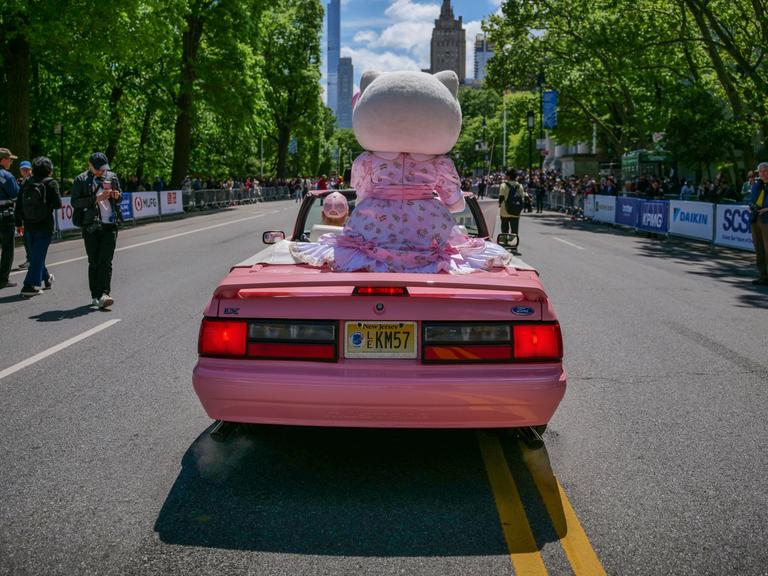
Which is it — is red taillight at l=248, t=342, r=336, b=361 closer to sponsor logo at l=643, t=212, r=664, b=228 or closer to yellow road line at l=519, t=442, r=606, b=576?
yellow road line at l=519, t=442, r=606, b=576

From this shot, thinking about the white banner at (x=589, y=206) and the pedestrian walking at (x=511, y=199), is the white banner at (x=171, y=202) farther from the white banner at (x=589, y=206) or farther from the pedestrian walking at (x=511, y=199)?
the pedestrian walking at (x=511, y=199)

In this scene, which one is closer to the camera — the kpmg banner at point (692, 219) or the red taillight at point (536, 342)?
the red taillight at point (536, 342)

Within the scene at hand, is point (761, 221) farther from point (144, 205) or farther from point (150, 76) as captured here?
point (150, 76)

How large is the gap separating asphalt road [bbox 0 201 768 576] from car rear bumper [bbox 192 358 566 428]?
39 centimetres

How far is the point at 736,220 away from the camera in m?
20.2

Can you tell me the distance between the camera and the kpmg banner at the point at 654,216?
24406 mm

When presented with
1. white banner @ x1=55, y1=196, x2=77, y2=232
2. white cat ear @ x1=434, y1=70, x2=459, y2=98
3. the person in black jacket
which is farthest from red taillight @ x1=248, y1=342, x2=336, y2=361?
white banner @ x1=55, y1=196, x2=77, y2=232

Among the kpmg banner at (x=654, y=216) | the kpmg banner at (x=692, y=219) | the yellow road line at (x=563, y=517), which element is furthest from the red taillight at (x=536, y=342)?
the kpmg banner at (x=654, y=216)

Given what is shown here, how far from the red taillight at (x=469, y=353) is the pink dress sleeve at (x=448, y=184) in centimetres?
147

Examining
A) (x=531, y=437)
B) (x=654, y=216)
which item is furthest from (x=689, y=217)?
(x=531, y=437)

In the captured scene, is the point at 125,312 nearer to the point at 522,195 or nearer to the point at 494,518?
the point at 494,518

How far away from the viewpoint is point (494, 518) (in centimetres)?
373

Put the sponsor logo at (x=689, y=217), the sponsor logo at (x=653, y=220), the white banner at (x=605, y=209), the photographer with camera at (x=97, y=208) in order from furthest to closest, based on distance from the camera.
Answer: the white banner at (x=605, y=209)
the sponsor logo at (x=653, y=220)
the sponsor logo at (x=689, y=217)
the photographer with camera at (x=97, y=208)

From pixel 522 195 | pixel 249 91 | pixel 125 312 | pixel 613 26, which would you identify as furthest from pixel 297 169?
pixel 125 312
